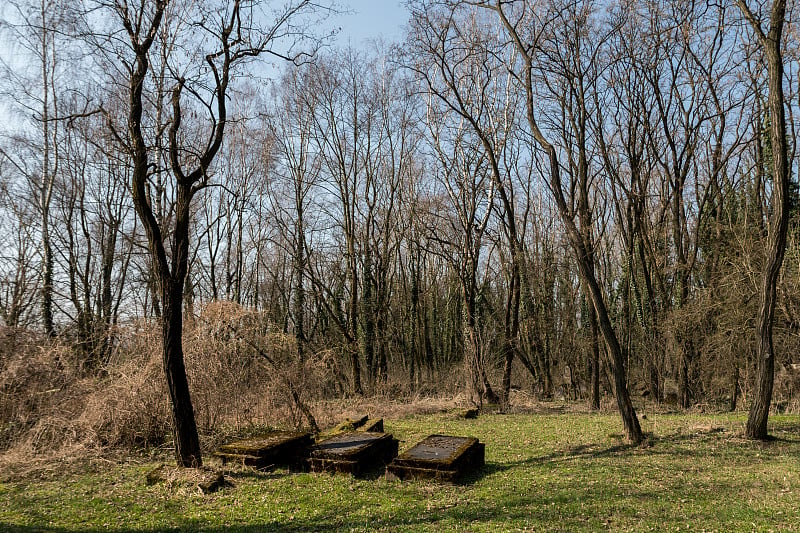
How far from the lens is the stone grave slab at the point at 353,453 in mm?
7199

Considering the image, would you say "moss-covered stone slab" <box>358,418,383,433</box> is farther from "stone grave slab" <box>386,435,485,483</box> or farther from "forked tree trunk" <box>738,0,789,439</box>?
"forked tree trunk" <box>738,0,789,439</box>

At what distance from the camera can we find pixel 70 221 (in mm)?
18766

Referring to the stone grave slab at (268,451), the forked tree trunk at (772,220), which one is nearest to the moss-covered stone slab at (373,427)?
the stone grave slab at (268,451)

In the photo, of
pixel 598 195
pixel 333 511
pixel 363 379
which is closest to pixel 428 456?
pixel 333 511

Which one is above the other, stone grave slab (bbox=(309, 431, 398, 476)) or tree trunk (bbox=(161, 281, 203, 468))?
tree trunk (bbox=(161, 281, 203, 468))

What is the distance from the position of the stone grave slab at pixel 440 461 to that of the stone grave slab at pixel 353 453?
1.62 ft

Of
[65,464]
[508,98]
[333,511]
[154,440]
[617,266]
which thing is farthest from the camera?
[617,266]

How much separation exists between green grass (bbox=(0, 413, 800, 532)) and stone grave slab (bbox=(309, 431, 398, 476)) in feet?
0.71

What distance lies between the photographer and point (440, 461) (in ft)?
22.4

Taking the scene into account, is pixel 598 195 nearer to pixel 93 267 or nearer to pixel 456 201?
pixel 456 201

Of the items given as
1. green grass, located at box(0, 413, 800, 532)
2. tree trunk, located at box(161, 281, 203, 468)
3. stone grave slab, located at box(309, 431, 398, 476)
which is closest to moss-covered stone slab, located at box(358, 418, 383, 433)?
stone grave slab, located at box(309, 431, 398, 476)

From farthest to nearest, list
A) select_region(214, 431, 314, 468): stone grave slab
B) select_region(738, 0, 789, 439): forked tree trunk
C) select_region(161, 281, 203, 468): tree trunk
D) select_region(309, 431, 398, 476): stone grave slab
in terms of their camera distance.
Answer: select_region(738, 0, 789, 439): forked tree trunk, select_region(214, 431, 314, 468): stone grave slab, select_region(309, 431, 398, 476): stone grave slab, select_region(161, 281, 203, 468): tree trunk

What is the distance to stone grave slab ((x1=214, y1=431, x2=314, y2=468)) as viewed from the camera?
295 inches

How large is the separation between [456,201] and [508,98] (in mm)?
3626
